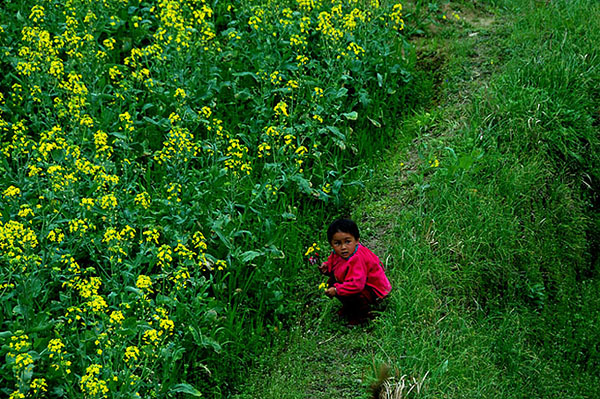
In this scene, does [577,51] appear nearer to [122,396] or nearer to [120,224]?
[120,224]

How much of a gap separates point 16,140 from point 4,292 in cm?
190

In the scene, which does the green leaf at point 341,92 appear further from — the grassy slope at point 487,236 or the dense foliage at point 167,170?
the grassy slope at point 487,236

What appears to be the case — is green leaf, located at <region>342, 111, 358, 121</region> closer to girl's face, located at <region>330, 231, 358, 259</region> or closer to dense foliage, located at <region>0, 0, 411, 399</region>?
dense foliage, located at <region>0, 0, 411, 399</region>

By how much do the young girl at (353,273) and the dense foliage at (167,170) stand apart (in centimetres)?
62

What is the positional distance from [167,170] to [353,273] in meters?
2.31

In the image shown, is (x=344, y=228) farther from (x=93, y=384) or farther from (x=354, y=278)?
(x=93, y=384)

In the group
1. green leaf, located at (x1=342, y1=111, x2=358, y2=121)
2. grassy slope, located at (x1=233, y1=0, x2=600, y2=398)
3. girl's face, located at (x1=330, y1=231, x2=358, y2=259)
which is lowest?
grassy slope, located at (x1=233, y1=0, x2=600, y2=398)

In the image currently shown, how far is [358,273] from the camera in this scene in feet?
19.7

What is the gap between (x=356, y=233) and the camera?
6078 millimetres

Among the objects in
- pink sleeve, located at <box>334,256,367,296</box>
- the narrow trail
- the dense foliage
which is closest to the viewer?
the dense foliage

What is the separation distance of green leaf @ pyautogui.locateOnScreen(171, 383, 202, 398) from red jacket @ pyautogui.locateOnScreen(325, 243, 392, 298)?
53.2 inches

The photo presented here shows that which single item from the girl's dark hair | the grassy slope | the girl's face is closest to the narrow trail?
the grassy slope

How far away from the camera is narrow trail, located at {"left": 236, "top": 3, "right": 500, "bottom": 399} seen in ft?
19.4

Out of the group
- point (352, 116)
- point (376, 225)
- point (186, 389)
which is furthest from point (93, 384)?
point (352, 116)
